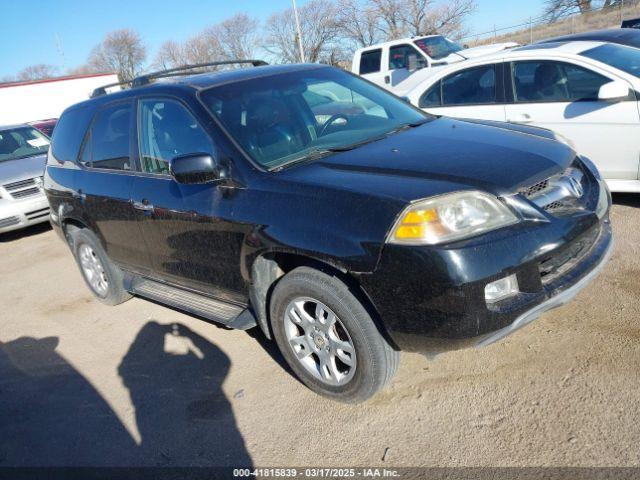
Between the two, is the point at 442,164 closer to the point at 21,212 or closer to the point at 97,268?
the point at 97,268

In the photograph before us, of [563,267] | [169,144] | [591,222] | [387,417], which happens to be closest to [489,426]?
[387,417]

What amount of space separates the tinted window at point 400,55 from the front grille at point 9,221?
8.77 meters

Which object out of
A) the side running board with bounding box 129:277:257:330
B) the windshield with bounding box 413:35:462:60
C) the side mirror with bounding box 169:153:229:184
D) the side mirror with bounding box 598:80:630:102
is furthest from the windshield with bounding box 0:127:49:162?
the side mirror with bounding box 598:80:630:102

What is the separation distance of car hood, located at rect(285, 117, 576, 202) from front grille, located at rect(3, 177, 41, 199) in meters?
6.66

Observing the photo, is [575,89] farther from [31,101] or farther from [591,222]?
[31,101]

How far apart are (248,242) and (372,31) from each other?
36.2 metres

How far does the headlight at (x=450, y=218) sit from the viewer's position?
2.45 m

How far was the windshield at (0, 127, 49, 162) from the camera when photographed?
362 inches

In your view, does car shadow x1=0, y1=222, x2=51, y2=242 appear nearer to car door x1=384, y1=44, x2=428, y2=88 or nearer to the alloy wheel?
the alloy wheel

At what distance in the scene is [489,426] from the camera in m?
2.70

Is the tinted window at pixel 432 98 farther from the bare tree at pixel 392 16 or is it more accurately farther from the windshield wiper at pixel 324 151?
the bare tree at pixel 392 16

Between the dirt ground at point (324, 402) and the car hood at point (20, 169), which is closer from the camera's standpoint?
the dirt ground at point (324, 402)

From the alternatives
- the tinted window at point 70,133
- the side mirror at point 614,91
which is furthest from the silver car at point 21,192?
the side mirror at point 614,91

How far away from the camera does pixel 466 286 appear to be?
2.37 m
